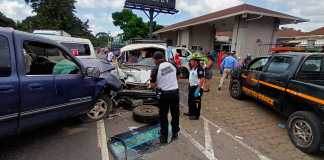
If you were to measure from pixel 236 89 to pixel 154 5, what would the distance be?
18.5 meters

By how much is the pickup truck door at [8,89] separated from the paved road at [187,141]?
0.68 metres

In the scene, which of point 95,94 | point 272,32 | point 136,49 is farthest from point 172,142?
point 272,32

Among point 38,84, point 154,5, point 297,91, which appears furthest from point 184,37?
point 38,84

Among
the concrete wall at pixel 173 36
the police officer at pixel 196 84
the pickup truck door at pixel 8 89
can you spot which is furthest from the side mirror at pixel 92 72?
the concrete wall at pixel 173 36

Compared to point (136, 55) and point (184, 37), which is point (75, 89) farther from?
point (184, 37)

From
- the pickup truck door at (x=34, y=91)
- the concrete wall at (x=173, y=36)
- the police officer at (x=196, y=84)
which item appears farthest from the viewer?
the concrete wall at (x=173, y=36)

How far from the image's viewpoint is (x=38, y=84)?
3.27 m

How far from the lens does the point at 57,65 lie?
13.1 feet

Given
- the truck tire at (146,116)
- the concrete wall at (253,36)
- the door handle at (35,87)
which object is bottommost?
the truck tire at (146,116)

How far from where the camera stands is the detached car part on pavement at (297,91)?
3709 millimetres

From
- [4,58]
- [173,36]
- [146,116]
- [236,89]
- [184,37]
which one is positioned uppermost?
[173,36]

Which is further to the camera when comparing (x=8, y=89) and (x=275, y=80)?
(x=275, y=80)

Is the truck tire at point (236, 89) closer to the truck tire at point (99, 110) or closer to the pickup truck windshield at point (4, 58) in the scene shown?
the truck tire at point (99, 110)

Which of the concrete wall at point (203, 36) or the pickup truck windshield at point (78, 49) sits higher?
the concrete wall at point (203, 36)
